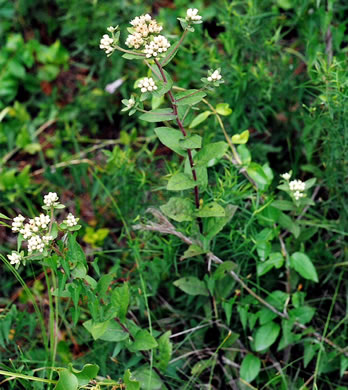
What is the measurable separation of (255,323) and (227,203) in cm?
55

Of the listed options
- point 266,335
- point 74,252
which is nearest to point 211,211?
point 74,252

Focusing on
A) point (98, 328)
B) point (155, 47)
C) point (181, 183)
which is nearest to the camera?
point (155, 47)

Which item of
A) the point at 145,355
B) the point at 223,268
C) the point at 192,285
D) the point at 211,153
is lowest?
the point at 145,355

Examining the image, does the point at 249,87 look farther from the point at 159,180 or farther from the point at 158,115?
the point at 158,115

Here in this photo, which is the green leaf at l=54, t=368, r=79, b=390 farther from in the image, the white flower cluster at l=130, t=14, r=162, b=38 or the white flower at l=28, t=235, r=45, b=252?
the white flower cluster at l=130, t=14, r=162, b=38

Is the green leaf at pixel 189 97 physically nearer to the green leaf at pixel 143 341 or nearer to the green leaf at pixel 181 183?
the green leaf at pixel 181 183

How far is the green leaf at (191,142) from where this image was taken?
1707 mm

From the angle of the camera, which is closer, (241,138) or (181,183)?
(181,183)

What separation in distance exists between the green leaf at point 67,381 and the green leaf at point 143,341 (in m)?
0.29

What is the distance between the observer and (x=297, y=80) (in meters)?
2.60

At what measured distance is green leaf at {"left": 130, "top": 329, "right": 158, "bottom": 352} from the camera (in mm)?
1855

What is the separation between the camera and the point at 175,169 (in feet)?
8.02

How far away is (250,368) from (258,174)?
77 cm

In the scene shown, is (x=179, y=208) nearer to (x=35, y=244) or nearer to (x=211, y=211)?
(x=211, y=211)
